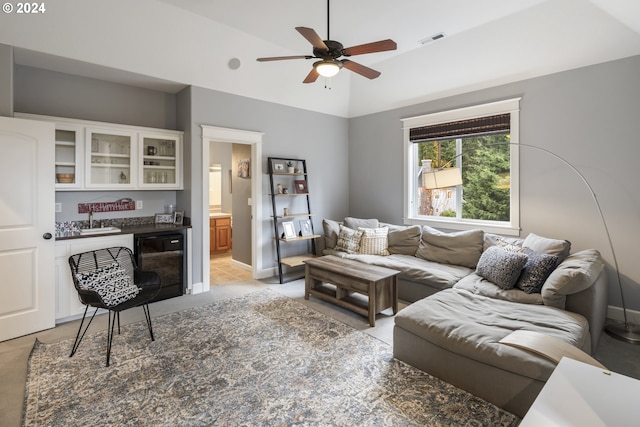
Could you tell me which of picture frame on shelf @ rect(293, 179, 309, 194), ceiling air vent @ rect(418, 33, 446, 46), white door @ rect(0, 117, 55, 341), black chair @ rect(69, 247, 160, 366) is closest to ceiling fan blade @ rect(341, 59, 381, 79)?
ceiling air vent @ rect(418, 33, 446, 46)

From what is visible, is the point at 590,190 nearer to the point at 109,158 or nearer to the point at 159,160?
the point at 159,160

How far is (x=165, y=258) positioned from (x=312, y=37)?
3.20 m

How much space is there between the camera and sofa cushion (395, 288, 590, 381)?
2.03 meters

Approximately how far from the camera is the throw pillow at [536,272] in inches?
120

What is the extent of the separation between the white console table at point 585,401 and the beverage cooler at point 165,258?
3981 mm

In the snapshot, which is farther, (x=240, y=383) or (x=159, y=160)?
(x=159, y=160)

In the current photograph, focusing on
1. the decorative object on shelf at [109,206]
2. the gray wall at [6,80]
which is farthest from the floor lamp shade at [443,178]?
the gray wall at [6,80]

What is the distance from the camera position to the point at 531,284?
120 inches

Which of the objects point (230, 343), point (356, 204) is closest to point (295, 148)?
point (356, 204)

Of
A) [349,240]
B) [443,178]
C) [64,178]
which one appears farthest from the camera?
[349,240]

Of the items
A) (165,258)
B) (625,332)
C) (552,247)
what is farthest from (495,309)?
(165,258)

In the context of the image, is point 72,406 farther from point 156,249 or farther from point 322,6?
point 322,6

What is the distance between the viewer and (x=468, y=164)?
4703 millimetres

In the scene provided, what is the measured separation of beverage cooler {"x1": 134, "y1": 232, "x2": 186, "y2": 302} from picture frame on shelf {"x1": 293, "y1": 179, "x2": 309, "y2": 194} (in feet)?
6.30
